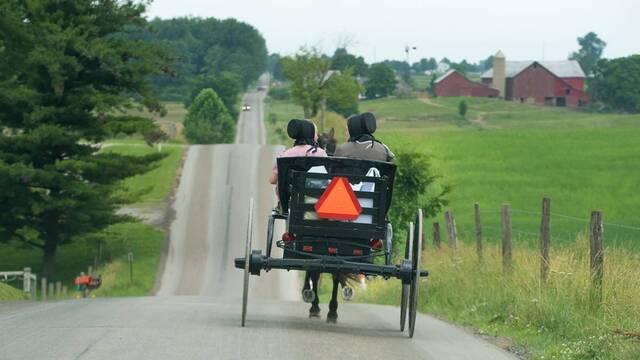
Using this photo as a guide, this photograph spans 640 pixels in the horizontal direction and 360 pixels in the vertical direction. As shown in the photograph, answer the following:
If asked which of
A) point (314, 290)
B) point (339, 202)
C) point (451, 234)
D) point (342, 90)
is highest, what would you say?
point (342, 90)

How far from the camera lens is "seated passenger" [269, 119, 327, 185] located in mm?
14430

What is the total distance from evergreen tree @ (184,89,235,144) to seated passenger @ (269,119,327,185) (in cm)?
9174

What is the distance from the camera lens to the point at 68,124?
47.1 metres

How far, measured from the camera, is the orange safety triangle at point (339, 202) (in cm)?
1373

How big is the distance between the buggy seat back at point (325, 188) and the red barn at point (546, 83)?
13769 centimetres

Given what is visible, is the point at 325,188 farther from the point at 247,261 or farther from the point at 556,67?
the point at 556,67

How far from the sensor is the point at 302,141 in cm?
1481

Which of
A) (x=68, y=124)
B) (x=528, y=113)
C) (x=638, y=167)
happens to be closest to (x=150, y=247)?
(x=68, y=124)

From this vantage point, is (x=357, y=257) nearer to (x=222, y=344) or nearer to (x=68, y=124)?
(x=222, y=344)

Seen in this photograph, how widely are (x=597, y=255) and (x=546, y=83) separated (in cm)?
14711

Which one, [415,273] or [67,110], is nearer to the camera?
[415,273]

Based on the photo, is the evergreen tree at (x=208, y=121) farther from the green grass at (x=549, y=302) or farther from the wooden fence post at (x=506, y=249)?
the wooden fence post at (x=506, y=249)

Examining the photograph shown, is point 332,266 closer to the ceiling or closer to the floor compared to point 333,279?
closer to the ceiling

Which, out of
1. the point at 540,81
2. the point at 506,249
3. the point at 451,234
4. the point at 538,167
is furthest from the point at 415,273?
the point at 540,81
